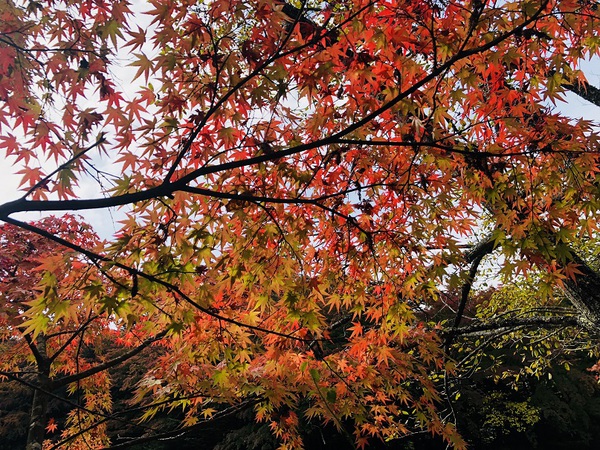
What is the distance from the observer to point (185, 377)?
10.4 feet

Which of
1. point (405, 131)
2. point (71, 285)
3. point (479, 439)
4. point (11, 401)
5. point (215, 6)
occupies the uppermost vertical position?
point (11, 401)

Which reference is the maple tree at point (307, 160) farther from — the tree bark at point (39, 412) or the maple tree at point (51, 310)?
the tree bark at point (39, 412)

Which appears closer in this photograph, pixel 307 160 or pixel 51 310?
pixel 51 310

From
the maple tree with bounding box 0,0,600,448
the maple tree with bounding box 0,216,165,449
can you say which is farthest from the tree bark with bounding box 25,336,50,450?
the maple tree with bounding box 0,0,600,448

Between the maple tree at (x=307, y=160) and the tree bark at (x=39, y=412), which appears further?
the tree bark at (x=39, y=412)

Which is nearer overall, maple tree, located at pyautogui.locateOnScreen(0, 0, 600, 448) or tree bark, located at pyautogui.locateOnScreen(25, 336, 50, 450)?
maple tree, located at pyautogui.locateOnScreen(0, 0, 600, 448)

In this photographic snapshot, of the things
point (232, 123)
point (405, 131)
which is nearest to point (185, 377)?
point (232, 123)

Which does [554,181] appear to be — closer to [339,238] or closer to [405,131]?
[405,131]

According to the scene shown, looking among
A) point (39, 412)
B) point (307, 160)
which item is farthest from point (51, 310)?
point (39, 412)

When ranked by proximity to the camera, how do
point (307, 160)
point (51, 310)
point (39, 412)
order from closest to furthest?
1. point (51, 310)
2. point (307, 160)
3. point (39, 412)

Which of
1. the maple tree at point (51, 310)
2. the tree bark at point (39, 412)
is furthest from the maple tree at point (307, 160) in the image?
the tree bark at point (39, 412)

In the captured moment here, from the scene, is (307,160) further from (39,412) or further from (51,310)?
(39,412)

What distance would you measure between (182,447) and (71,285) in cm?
1093

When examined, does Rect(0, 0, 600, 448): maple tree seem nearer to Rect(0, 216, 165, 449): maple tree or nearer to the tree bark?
Rect(0, 216, 165, 449): maple tree
